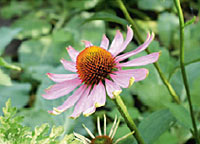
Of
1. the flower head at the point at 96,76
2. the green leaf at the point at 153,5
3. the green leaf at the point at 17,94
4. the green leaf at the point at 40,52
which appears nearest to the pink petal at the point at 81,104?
the flower head at the point at 96,76

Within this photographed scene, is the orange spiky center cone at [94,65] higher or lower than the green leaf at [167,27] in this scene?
higher

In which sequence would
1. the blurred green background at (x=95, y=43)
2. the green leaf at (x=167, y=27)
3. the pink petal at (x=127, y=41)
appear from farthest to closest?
1. the green leaf at (x=167, y=27)
2. the blurred green background at (x=95, y=43)
3. the pink petal at (x=127, y=41)

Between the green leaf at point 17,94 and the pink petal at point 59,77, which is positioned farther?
the green leaf at point 17,94

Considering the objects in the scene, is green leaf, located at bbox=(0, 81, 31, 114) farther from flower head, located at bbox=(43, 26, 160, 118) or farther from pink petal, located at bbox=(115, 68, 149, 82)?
pink petal, located at bbox=(115, 68, 149, 82)

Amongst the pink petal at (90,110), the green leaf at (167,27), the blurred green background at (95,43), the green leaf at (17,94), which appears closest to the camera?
the pink petal at (90,110)

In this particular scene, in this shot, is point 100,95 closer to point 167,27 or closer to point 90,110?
point 90,110

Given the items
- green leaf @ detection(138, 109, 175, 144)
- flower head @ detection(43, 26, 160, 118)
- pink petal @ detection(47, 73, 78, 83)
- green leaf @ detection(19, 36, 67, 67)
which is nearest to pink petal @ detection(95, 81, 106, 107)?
flower head @ detection(43, 26, 160, 118)

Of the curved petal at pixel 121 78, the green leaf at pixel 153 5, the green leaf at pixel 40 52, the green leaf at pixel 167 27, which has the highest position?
the curved petal at pixel 121 78

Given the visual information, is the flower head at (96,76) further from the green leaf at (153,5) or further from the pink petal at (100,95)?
the green leaf at (153,5)
